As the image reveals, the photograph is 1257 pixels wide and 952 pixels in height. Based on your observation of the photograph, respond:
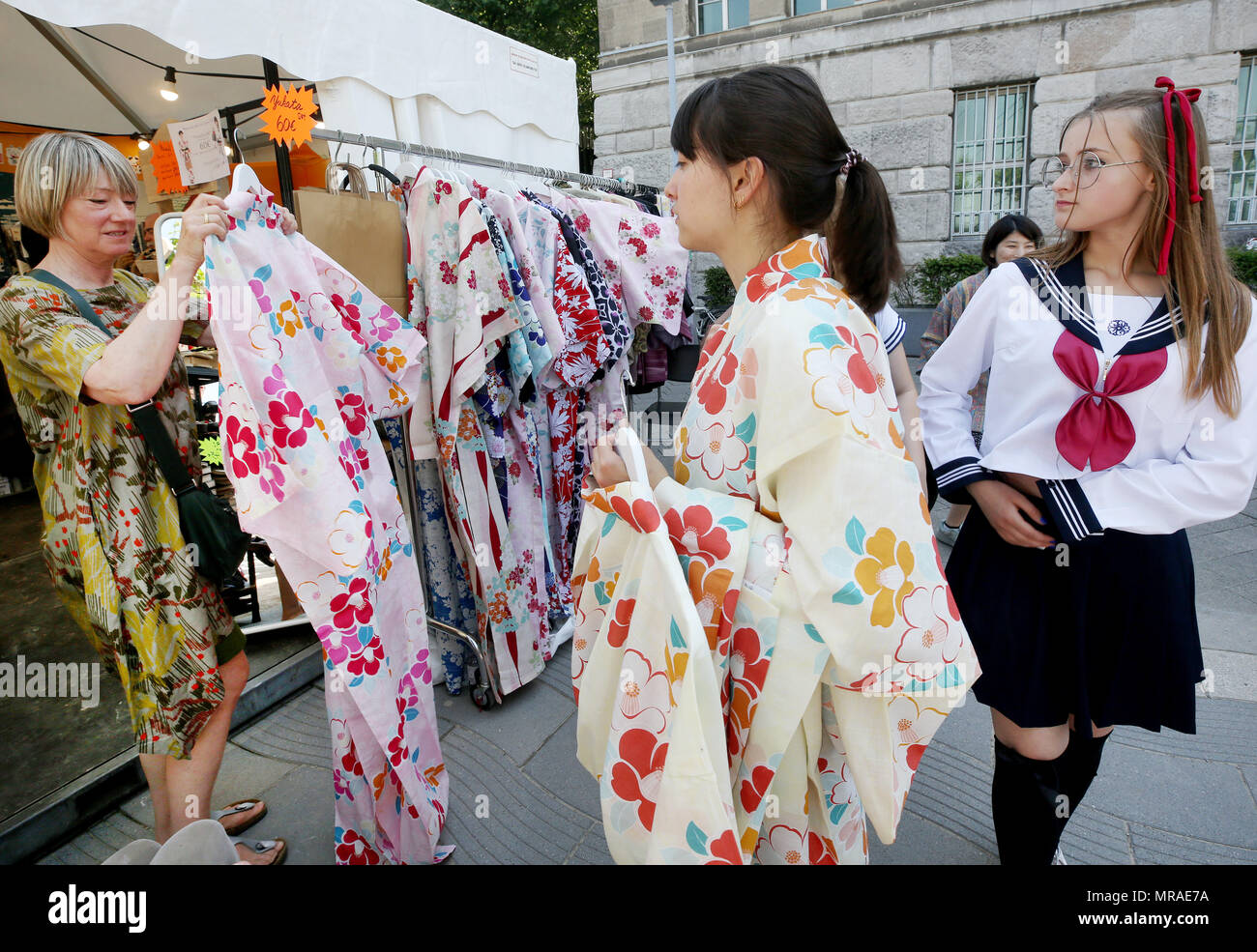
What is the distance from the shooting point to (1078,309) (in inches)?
58.9

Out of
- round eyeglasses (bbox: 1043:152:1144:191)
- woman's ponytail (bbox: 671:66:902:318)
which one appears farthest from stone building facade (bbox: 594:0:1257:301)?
woman's ponytail (bbox: 671:66:902:318)

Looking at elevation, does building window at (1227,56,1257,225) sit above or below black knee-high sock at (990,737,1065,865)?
above

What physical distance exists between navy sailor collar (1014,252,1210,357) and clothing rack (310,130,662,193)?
7.13 feet

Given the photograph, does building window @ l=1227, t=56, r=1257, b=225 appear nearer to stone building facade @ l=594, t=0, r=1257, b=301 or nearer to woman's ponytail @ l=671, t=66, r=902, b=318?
stone building facade @ l=594, t=0, r=1257, b=301

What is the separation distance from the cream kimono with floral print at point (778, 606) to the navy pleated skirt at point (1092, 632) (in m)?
0.57

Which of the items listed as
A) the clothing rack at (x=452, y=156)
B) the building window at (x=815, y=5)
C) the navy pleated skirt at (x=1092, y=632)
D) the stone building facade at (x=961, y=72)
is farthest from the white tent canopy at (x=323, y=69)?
the building window at (x=815, y=5)

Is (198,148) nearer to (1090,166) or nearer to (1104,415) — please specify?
(1090,166)

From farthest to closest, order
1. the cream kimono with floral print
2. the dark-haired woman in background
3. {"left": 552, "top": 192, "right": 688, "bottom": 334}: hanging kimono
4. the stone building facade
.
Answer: the stone building facade
the dark-haired woman in background
{"left": 552, "top": 192, "right": 688, "bottom": 334}: hanging kimono
the cream kimono with floral print

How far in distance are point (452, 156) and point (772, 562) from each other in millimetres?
2533

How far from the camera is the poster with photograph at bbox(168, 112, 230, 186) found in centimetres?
256

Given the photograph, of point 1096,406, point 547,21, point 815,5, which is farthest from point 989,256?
point 547,21

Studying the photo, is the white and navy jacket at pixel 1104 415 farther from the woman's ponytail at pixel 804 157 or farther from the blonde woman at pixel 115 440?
the blonde woman at pixel 115 440
